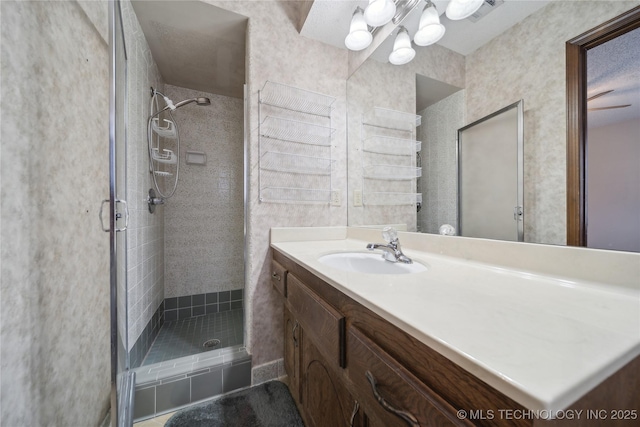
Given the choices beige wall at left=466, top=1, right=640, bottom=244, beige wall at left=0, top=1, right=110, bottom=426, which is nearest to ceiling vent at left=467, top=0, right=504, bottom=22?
beige wall at left=466, top=1, right=640, bottom=244

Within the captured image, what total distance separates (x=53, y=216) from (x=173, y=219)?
1.49 metres

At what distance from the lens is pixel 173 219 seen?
87.7 inches

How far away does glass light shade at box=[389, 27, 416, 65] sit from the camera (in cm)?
120

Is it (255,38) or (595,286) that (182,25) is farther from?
(595,286)

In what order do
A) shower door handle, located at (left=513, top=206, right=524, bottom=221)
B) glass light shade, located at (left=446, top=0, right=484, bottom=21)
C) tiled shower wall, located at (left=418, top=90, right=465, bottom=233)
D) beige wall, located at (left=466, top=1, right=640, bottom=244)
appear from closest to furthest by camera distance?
beige wall, located at (left=466, top=1, right=640, bottom=244) < shower door handle, located at (left=513, top=206, right=524, bottom=221) < glass light shade, located at (left=446, top=0, right=484, bottom=21) < tiled shower wall, located at (left=418, top=90, right=465, bottom=233)

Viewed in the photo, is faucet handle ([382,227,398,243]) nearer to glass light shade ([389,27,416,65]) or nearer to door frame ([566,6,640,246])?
door frame ([566,6,640,246])

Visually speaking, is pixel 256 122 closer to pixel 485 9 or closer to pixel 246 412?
pixel 485 9

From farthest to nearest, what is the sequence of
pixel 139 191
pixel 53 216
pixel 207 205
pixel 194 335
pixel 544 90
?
1. pixel 207 205
2. pixel 194 335
3. pixel 139 191
4. pixel 53 216
5. pixel 544 90

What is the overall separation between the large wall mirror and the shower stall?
0.98 m

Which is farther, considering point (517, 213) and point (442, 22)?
→ point (442, 22)

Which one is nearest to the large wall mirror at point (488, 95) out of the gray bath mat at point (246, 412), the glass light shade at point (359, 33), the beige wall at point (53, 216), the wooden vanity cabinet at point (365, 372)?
the glass light shade at point (359, 33)

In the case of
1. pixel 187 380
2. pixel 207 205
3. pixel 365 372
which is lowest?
pixel 187 380

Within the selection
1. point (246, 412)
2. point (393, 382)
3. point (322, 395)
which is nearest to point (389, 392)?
point (393, 382)

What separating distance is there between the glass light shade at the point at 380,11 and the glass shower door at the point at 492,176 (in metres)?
0.77
